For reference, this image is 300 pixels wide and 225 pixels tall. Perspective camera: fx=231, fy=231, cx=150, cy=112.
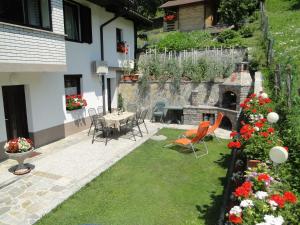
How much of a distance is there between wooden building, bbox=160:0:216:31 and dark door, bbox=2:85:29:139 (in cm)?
2217

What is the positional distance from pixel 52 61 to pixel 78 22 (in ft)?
11.4

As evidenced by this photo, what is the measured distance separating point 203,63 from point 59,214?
9747 millimetres

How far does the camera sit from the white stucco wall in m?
7.58

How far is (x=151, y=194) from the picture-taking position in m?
5.04

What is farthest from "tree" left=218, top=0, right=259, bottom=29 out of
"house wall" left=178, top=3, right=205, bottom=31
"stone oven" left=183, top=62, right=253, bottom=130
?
"stone oven" left=183, top=62, right=253, bottom=130

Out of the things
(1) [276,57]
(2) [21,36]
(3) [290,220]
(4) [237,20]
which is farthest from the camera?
(4) [237,20]

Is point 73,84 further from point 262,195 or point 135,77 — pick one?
point 262,195

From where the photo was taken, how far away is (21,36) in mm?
6184

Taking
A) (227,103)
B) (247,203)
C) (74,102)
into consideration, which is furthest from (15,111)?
(227,103)

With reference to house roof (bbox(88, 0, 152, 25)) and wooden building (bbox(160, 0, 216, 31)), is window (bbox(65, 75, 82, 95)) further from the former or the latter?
wooden building (bbox(160, 0, 216, 31))

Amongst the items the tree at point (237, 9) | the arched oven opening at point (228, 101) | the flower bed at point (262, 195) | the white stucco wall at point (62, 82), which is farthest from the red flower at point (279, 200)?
the tree at point (237, 9)

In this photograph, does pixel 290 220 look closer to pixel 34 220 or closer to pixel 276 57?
pixel 34 220

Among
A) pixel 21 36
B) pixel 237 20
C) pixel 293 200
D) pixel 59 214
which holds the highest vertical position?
pixel 237 20

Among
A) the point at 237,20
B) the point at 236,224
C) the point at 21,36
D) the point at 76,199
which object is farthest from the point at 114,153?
the point at 237,20
